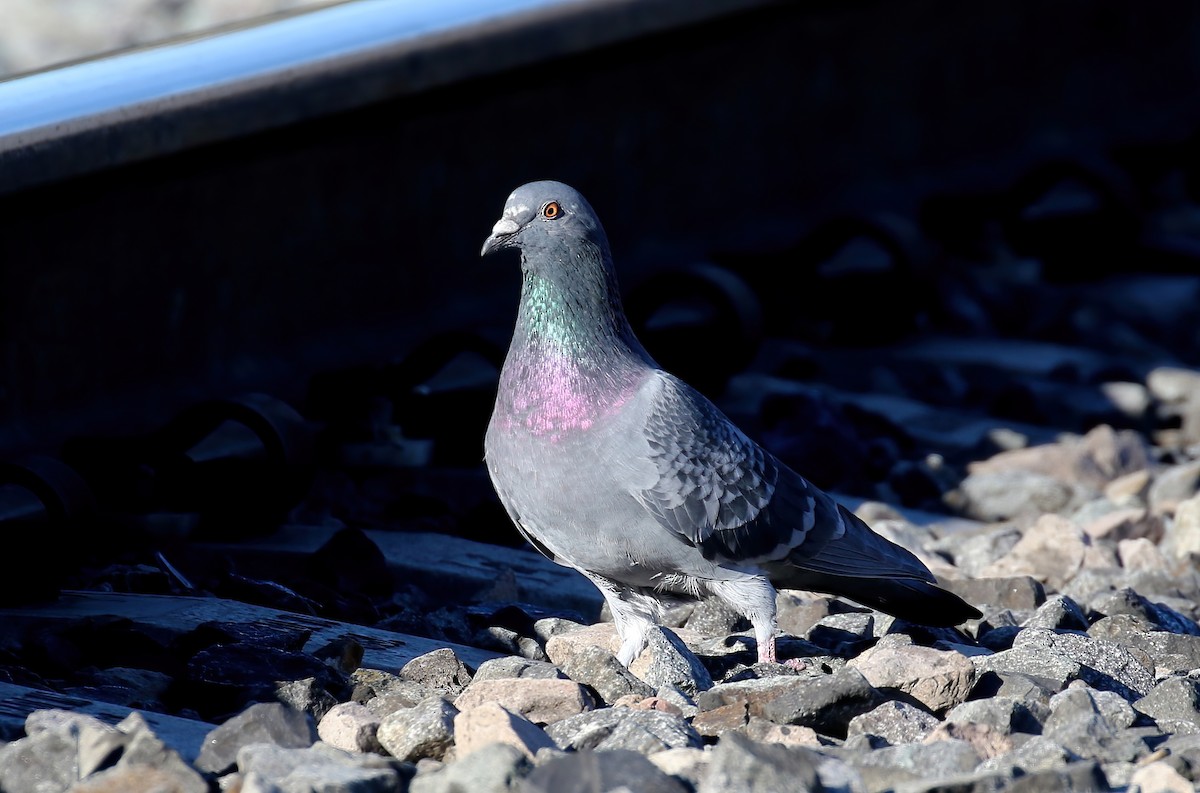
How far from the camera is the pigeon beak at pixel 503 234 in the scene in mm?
3666

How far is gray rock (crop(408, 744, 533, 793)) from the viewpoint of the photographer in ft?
8.63

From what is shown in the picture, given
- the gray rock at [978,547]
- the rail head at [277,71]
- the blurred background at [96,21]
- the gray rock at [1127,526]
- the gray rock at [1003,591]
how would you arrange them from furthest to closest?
the blurred background at [96,21] → the gray rock at [1127,526] → the gray rock at [978,547] → the rail head at [277,71] → the gray rock at [1003,591]

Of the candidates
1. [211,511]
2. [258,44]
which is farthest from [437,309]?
[211,511]

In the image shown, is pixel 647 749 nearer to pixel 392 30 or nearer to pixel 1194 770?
pixel 1194 770

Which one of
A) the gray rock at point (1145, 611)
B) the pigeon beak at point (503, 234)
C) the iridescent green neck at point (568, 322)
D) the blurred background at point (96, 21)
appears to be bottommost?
the gray rock at point (1145, 611)

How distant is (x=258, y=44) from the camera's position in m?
5.21

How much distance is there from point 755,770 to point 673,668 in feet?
2.46

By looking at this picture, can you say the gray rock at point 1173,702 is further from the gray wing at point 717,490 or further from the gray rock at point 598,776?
the gray rock at point 598,776

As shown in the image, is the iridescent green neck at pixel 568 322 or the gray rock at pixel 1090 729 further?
the iridescent green neck at pixel 568 322

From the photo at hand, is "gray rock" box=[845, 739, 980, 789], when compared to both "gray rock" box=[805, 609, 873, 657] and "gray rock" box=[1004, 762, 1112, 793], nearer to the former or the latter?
"gray rock" box=[1004, 762, 1112, 793]

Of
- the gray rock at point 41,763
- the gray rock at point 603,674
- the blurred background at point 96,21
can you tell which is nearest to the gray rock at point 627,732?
the gray rock at point 603,674

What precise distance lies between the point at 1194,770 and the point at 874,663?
669 millimetres

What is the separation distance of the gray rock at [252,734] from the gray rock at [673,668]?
73 cm

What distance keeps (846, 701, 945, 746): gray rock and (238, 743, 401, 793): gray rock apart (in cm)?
82
